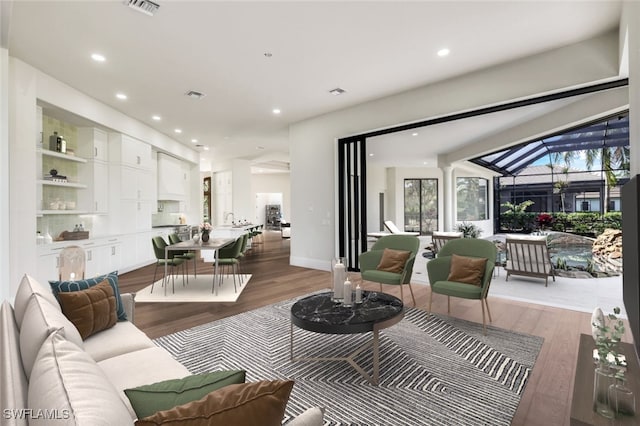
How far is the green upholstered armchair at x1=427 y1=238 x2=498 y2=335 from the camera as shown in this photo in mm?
3330

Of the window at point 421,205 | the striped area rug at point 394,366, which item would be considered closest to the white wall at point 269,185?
the window at point 421,205

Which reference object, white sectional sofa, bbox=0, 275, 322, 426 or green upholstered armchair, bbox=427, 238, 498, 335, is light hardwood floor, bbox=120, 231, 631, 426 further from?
white sectional sofa, bbox=0, 275, 322, 426

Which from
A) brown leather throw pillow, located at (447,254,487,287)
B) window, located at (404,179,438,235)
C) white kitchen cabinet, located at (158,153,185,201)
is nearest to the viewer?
brown leather throw pillow, located at (447,254,487,287)

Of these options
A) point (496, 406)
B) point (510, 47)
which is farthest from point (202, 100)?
point (496, 406)

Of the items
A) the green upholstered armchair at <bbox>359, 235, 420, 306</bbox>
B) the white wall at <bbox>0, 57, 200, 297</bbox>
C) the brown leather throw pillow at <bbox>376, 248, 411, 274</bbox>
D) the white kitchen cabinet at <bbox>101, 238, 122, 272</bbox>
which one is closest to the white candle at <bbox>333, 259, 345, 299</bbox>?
the green upholstered armchair at <bbox>359, 235, 420, 306</bbox>

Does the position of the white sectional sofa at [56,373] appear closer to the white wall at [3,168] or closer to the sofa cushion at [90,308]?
the sofa cushion at [90,308]

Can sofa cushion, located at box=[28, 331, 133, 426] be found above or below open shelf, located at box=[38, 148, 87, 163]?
below

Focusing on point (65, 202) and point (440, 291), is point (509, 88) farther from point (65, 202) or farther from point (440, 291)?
point (65, 202)

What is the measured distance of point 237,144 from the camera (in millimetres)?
9398

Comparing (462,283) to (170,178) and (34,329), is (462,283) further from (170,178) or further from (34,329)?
(170,178)

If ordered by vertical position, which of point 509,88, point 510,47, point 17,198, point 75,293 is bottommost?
point 75,293

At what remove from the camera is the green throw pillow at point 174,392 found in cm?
98

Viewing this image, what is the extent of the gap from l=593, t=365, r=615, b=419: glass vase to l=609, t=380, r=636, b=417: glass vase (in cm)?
1

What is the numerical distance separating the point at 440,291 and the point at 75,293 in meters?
3.29
